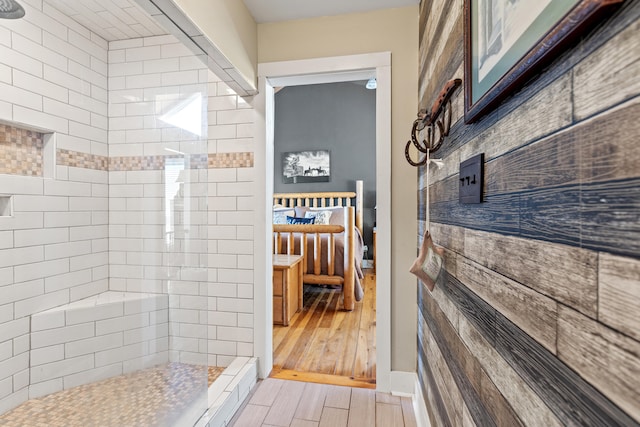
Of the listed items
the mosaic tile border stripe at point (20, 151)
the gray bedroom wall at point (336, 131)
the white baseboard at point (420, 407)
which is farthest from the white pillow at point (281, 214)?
the white baseboard at point (420, 407)

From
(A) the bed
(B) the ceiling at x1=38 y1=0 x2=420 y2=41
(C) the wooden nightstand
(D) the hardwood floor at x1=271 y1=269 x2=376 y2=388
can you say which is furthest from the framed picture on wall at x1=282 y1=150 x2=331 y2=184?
(B) the ceiling at x1=38 y1=0 x2=420 y2=41

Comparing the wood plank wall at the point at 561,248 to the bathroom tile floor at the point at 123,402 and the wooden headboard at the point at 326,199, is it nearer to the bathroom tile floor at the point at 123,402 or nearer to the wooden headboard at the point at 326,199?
the bathroom tile floor at the point at 123,402

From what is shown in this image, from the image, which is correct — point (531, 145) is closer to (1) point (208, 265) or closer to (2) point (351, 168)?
(1) point (208, 265)

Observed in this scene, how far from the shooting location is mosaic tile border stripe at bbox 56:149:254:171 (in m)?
1.91

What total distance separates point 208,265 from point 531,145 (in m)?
1.95

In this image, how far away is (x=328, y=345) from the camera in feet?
7.92

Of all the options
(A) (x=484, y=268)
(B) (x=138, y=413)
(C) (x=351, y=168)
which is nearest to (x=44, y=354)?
(B) (x=138, y=413)

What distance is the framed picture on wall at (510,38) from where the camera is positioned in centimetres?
37

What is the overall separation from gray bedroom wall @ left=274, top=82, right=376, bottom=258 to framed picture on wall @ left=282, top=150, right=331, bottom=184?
0.08 meters

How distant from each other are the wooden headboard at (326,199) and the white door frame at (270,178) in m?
3.13

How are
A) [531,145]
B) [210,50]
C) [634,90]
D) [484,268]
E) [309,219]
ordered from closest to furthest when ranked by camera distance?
1. [634,90]
2. [531,145]
3. [484,268]
4. [210,50]
5. [309,219]

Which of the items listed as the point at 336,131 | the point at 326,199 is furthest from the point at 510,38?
the point at 336,131

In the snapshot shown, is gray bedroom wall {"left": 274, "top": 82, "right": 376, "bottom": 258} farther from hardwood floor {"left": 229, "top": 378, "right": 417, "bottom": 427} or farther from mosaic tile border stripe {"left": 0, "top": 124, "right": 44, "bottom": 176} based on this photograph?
mosaic tile border stripe {"left": 0, "top": 124, "right": 44, "bottom": 176}

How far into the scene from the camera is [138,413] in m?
1.49
